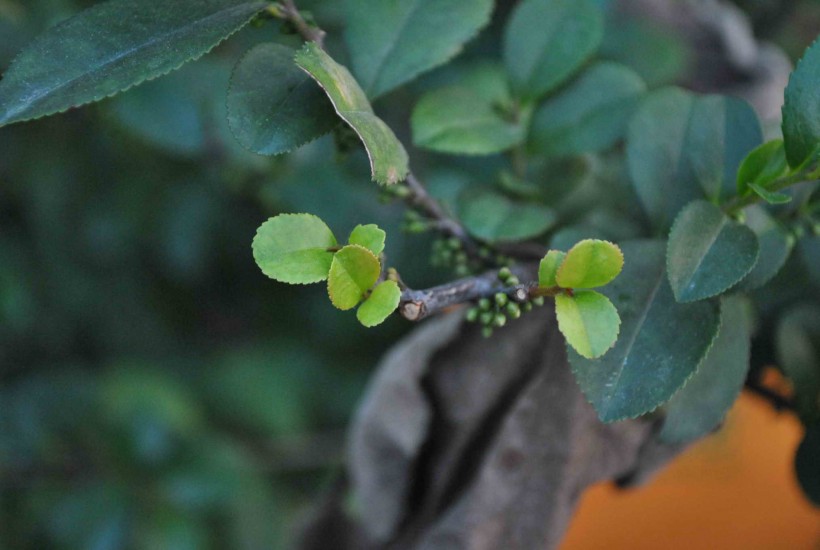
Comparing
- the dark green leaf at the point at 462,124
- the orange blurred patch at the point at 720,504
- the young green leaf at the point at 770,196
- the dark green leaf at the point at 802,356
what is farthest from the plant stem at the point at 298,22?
the orange blurred patch at the point at 720,504

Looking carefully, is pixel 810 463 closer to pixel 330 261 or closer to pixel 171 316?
pixel 330 261

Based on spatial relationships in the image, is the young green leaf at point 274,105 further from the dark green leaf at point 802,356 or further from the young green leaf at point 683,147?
the dark green leaf at point 802,356

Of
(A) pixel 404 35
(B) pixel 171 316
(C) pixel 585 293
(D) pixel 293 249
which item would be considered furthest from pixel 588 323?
(B) pixel 171 316

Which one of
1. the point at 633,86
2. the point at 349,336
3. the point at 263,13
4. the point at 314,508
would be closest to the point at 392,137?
the point at 263,13

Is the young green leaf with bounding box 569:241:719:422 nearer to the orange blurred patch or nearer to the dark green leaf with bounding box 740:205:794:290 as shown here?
the dark green leaf with bounding box 740:205:794:290

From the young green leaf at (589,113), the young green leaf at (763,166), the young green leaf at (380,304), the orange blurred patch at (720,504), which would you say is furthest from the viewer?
the orange blurred patch at (720,504)

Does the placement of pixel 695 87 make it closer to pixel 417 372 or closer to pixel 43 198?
pixel 417 372
